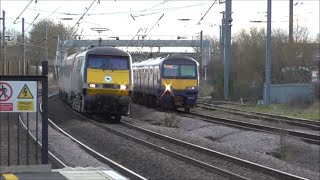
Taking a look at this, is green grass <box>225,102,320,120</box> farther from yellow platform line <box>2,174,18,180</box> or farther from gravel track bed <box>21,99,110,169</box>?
yellow platform line <box>2,174,18,180</box>

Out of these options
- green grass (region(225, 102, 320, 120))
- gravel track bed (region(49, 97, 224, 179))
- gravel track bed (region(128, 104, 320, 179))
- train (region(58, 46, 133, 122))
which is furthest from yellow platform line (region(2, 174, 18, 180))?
green grass (region(225, 102, 320, 120))

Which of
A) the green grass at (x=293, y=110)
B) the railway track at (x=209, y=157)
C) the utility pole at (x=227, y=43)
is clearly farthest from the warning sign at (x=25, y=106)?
the utility pole at (x=227, y=43)

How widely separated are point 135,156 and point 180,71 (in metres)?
16.8

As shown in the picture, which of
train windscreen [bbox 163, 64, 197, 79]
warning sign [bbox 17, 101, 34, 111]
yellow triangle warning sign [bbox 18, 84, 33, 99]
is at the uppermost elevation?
train windscreen [bbox 163, 64, 197, 79]

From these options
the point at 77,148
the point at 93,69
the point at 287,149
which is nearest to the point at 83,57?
the point at 93,69

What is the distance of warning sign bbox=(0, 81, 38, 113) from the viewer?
7.51 metres

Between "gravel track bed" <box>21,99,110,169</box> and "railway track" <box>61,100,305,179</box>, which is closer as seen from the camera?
"railway track" <box>61,100,305,179</box>

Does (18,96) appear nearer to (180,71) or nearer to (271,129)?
(271,129)

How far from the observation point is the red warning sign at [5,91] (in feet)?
24.6

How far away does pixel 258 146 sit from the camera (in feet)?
56.5

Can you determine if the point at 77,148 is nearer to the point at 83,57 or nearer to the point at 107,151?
the point at 107,151

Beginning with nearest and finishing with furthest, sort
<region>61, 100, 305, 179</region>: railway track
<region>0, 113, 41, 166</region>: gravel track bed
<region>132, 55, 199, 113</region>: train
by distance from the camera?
<region>61, 100, 305, 179</region>: railway track
<region>0, 113, 41, 166</region>: gravel track bed
<region>132, 55, 199, 113</region>: train

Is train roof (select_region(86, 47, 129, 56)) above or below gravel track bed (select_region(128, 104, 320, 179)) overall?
above

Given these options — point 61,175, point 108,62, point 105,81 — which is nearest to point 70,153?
point 61,175
